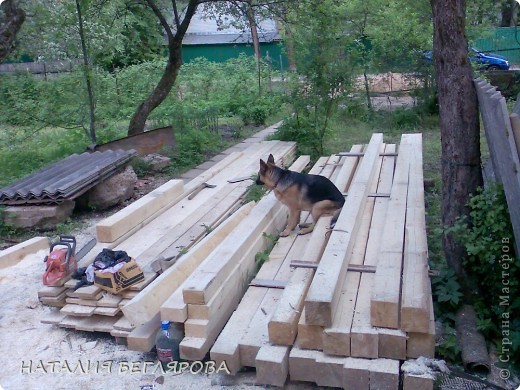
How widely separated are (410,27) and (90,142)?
8.82 metres

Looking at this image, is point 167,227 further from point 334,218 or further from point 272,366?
point 272,366

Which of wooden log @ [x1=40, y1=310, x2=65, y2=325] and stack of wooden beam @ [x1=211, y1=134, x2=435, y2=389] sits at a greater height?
stack of wooden beam @ [x1=211, y1=134, x2=435, y2=389]

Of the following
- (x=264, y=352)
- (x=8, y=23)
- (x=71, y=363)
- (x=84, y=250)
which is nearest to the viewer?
(x=264, y=352)

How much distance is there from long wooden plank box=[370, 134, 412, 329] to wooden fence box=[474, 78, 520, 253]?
0.95m

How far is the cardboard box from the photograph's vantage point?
4492mm

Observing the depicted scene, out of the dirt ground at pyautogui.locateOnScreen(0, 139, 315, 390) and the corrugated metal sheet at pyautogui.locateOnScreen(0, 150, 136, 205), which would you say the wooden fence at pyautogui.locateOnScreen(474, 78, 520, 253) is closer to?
the dirt ground at pyautogui.locateOnScreen(0, 139, 315, 390)

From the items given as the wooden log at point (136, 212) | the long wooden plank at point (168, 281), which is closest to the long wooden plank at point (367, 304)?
the long wooden plank at point (168, 281)

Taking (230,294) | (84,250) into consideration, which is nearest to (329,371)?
(230,294)

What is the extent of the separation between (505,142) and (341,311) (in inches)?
68.7

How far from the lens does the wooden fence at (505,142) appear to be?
11.9ft

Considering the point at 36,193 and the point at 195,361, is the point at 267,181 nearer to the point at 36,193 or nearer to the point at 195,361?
the point at 195,361

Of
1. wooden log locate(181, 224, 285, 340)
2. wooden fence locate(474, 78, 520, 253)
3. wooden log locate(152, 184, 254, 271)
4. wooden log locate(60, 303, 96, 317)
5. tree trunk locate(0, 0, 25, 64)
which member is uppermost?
tree trunk locate(0, 0, 25, 64)

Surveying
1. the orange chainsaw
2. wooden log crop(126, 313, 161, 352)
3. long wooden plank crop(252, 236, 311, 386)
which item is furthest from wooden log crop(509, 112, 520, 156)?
the orange chainsaw

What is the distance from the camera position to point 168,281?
4.59m
